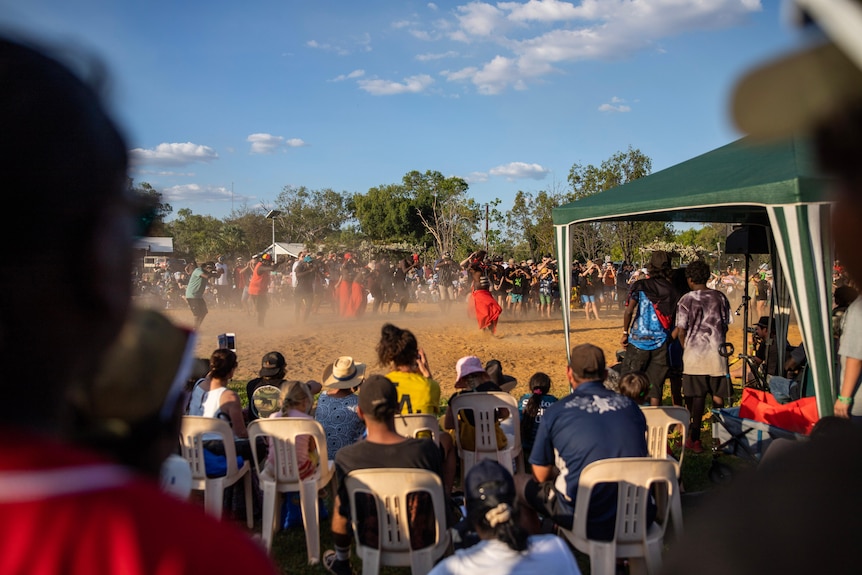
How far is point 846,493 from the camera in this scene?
1.85ft

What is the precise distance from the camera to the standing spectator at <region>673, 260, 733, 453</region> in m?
6.61

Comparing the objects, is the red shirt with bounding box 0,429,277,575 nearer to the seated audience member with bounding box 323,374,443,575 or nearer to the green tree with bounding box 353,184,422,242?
the seated audience member with bounding box 323,374,443,575

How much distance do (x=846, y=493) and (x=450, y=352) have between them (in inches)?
477

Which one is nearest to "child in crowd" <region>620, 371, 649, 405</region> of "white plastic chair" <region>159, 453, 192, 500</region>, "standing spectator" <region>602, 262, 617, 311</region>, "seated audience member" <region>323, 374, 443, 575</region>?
"seated audience member" <region>323, 374, 443, 575</region>

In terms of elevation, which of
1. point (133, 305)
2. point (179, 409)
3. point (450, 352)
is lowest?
point (450, 352)

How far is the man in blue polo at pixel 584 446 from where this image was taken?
3570 mm

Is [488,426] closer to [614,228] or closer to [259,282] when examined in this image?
[259,282]

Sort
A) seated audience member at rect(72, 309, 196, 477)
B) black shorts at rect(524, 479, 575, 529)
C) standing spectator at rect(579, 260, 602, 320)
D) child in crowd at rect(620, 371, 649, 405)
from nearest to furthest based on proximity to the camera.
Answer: seated audience member at rect(72, 309, 196, 477) → black shorts at rect(524, 479, 575, 529) → child in crowd at rect(620, 371, 649, 405) → standing spectator at rect(579, 260, 602, 320)

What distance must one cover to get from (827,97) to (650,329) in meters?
6.96

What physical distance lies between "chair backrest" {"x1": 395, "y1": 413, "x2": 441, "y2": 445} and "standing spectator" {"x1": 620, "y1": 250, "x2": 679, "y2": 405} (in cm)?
335

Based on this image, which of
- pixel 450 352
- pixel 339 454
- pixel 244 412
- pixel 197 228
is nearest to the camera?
pixel 339 454

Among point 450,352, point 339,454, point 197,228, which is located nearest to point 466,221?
point 450,352

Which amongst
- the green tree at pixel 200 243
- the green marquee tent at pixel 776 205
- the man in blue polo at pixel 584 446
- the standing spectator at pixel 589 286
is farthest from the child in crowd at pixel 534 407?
the green tree at pixel 200 243

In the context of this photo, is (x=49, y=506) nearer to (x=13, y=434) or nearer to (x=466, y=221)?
(x=13, y=434)
